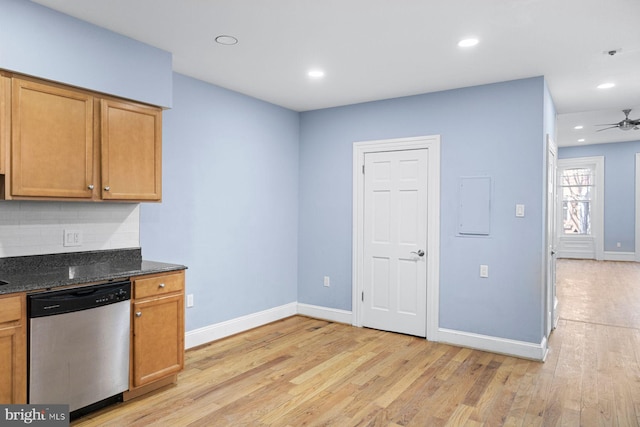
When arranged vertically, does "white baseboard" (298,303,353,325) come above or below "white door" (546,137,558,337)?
below

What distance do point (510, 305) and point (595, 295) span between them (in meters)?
3.49

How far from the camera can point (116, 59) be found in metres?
2.99

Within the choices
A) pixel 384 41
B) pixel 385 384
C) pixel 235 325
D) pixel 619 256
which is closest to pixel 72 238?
pixel 235 325

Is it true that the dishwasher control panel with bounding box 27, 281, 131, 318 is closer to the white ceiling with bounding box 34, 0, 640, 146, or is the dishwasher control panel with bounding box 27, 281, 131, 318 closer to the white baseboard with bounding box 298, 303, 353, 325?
the white ceiling with bounding box 34, 0, 640, 146

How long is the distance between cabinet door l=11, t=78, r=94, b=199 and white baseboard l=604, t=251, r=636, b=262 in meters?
11.0

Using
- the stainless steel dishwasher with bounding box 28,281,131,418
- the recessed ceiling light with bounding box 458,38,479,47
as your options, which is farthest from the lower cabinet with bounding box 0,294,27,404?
the recessed ceiling light with bounding box 458,38,479,47

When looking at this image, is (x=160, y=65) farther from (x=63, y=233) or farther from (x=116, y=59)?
(x=63, y=233)

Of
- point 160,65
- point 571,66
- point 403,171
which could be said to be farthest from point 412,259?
point 160,65

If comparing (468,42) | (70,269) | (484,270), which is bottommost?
(484,270)

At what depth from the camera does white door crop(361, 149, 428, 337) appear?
4.49 m

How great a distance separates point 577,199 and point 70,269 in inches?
432

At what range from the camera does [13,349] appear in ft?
7.39

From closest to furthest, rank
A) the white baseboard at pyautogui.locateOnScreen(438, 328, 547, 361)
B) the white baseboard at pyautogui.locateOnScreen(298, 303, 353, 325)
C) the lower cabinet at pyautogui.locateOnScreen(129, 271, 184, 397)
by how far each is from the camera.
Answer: the lower cabinet at pyautogui.locateOnScreen(129, 271, 184, 397), the white baseboard at pyautogui.locateOnScreen(438, 328, 547, 361), the white baseboard at pyautogui.locateOnScreen(298, 303, 353, 325)

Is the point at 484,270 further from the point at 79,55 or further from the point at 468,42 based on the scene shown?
the point at 79,55
